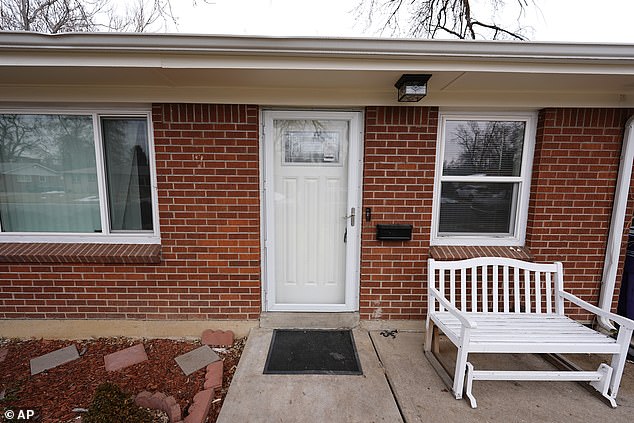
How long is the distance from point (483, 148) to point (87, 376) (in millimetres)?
4165

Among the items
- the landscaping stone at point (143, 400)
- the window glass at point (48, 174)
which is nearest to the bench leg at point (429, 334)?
the landscaping stone at point (143, 400)

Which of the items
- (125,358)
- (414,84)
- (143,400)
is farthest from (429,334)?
(125,358)

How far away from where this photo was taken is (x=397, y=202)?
288cm

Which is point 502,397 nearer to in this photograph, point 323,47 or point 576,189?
point 576,189

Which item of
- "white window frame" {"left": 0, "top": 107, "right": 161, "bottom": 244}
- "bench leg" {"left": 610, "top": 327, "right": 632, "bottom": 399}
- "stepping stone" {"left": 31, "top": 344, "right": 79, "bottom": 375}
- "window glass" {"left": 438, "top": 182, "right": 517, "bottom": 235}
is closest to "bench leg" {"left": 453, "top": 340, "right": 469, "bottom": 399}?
"bench leg" {"left": 610, "top": 327, "right": 632, "bottom": 399}

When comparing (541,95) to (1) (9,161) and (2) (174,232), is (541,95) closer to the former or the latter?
(2) (174,232)

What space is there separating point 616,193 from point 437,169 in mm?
1703

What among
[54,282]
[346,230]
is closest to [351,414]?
[346,230]

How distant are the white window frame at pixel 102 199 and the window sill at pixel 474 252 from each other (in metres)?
2.83

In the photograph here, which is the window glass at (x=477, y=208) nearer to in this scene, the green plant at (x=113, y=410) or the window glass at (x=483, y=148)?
the window glass at (x=483, y=148)

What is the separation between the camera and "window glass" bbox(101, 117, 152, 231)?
2885 millimetres

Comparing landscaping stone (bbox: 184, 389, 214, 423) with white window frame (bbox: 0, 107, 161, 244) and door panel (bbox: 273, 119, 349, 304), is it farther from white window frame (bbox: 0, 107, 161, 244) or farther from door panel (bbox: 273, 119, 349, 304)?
white window frame (bbox: 0, 107, 161, 244)

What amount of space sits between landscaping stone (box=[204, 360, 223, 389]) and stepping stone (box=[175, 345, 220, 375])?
98mm

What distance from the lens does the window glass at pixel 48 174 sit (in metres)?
2.89
